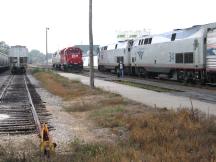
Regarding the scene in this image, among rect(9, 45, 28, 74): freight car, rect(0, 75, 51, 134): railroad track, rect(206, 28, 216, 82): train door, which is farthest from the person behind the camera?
rect(9, 45, 28, 74): freight car

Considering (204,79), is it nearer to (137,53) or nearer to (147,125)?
(137,53)

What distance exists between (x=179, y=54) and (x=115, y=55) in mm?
21468

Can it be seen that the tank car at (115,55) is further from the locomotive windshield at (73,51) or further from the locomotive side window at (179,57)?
the locomotive side window at (179,57)

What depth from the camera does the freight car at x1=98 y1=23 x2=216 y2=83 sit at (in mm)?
29859

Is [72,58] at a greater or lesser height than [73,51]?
lesser

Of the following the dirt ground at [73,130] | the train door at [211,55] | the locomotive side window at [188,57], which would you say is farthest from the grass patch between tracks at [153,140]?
the locomotive side window at [188,57]

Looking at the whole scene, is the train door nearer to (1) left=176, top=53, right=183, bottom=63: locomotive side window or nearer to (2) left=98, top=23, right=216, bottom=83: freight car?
(2) left=98, top=23, right=216, bottom=83: freight car

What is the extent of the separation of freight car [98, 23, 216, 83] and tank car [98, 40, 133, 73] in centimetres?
110

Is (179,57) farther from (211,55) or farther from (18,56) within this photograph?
(18,56)

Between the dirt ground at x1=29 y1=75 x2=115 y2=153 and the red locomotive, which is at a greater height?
the red locomotive

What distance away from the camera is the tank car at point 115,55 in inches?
1971

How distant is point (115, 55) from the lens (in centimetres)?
5509

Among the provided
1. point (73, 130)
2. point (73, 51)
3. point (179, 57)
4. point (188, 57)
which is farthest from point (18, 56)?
point (73, 130)

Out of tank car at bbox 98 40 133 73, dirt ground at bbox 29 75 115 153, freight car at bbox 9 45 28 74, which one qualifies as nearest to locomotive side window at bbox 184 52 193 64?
dirt ground at bbox 29 75 115 153
